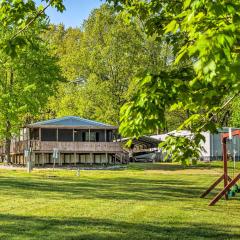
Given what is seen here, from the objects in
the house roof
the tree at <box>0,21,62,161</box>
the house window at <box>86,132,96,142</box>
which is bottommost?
the house window at <box>86,132,96,142</box>

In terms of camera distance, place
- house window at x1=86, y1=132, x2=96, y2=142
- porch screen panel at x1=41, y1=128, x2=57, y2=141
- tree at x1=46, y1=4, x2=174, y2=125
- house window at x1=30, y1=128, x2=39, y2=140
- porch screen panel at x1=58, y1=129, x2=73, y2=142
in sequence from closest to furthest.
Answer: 1. porch screen panel at x1=41, y1=128, x2=57, y2=141
2. house window at x1=30, y1=128, x2=39, y2=140
3. porch screen panel at x1=58, y1=129, x2=73, y2=142
4. house window at x1=86, y1=132, x2=96, y2=142
5. tree at x1=46, y1=4, x2=174, y2=125

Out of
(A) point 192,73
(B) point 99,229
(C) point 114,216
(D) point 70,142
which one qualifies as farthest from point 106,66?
(A) point 192,73

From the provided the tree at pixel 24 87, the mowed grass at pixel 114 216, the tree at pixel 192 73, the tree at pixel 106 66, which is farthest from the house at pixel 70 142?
the tree at pixel 192 73

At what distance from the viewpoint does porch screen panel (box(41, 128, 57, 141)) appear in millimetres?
52312

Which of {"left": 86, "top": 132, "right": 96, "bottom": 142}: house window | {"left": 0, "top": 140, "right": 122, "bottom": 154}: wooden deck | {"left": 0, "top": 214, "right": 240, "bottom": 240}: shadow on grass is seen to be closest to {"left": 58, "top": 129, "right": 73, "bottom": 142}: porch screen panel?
{"left": 86, "top": 132, "right": 96, "bottom": 142}: house window

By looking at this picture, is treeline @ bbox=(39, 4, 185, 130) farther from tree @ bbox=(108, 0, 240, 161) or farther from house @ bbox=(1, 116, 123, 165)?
Answer: tree @ bbox=(108, 0, 240, 161)

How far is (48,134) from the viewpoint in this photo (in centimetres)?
5259

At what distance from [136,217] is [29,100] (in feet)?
105

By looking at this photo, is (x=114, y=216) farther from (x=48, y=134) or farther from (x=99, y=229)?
(x=48, y=134)

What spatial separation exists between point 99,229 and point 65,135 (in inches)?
1681

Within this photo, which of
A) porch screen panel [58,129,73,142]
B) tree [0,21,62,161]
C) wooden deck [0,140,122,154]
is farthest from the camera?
porch screen panel [58,129,73,142]

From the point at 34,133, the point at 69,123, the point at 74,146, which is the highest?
the point at 69,123

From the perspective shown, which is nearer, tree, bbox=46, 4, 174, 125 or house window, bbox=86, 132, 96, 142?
house window, bbox=86, 132, 96, 142

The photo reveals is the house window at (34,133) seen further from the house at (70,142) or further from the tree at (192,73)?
the tree at (192,73)
